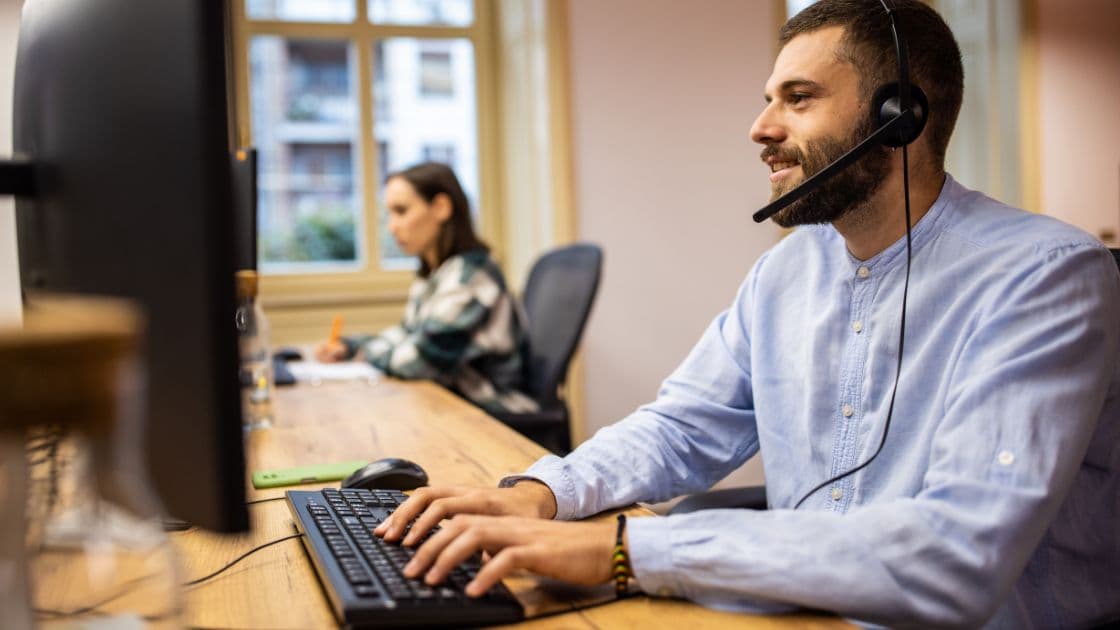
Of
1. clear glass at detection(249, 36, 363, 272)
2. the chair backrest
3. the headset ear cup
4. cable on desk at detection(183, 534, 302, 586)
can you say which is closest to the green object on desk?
cable on desk at detection(183, 534, 302, 586)

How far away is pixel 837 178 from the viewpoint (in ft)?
3.53

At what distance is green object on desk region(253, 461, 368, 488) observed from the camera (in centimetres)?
120

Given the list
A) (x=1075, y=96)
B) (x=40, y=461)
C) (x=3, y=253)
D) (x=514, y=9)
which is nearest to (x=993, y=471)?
(x=40, y=461)

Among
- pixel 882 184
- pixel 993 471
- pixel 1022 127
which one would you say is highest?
pixel 1022 127

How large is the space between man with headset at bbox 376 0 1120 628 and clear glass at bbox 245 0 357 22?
9.81ft

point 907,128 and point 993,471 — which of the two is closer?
point 993,471

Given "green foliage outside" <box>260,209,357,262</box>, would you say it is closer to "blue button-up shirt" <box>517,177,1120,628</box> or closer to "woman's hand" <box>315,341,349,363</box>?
"woman's hand" <box>315,341,349,363</box>

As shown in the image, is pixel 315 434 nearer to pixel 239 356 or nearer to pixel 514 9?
pixel 239 356

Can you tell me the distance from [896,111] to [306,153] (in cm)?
316

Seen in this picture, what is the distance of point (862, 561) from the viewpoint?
2.31 ft

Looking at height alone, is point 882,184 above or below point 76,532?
above

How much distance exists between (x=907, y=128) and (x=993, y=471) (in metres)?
0.42

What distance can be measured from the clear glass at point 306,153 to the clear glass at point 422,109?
0.11 meters

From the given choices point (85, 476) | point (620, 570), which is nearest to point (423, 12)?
point (620, 570)
